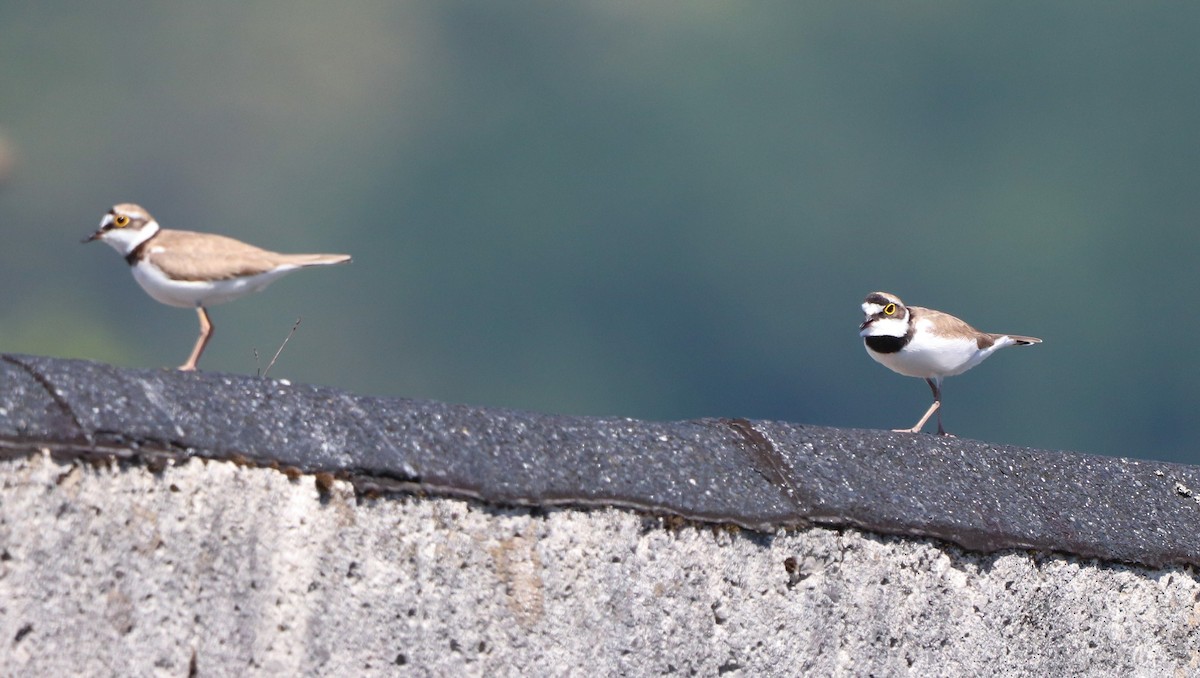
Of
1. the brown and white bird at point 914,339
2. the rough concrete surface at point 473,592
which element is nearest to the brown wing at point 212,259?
the rough concrete surface at point 473,592

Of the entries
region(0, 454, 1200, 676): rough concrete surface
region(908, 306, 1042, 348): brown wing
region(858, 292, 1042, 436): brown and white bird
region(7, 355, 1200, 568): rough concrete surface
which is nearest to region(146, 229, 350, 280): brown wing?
region(7, 355, 1200, 568): rough concrete surface

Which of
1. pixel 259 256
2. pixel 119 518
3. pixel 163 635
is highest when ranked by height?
pixel 259 256

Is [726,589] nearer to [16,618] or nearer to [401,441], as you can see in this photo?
[401,441]

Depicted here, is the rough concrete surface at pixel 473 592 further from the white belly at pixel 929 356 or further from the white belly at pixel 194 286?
the white belly at pixel 929 356

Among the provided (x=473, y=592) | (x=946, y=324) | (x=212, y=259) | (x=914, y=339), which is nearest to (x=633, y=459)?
(x=473, y=592)

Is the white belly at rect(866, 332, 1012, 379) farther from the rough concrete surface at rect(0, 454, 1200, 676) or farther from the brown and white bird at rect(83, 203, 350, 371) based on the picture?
the brown and white bird at rect(83, 203, 350, 371)

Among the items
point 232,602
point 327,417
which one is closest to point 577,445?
point 327,417
